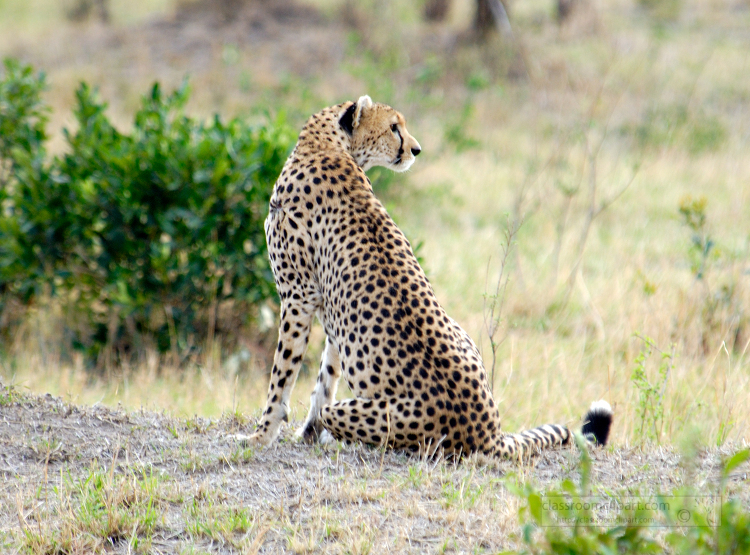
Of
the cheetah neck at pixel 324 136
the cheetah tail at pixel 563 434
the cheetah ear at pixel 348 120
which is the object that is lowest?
the cheetah tail at pixel 563 434

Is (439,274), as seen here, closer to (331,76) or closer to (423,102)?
(423,102)

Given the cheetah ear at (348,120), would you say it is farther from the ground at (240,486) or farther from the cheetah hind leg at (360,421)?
the ground at (240,486)

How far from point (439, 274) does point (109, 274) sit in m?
2.64

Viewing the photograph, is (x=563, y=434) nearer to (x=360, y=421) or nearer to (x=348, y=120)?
(x=360, y=421)

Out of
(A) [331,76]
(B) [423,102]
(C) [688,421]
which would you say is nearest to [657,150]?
(B) [423,102]

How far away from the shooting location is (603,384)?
15.0 feet

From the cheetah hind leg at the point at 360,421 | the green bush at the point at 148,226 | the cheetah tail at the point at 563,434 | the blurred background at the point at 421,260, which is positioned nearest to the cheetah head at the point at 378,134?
the blurred background at the point at 421,260

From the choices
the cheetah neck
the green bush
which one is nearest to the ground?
the cheetah neck

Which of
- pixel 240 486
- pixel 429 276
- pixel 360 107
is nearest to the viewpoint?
pixel 240 486

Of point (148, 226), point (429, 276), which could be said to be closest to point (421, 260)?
point (429, 276)

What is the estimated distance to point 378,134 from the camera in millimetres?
3418

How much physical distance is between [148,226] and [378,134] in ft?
7.35

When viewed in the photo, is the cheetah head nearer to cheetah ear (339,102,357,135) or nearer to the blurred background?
cheetah ear (339,102,357,135)

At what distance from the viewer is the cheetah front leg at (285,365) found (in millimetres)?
3115
